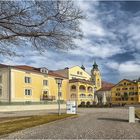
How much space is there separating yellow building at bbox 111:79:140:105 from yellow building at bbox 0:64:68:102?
42.0 meters

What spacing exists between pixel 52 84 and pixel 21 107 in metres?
24.3

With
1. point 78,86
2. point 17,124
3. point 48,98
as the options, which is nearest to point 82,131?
point 17,124

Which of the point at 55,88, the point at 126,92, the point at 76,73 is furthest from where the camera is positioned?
the point at 126,92

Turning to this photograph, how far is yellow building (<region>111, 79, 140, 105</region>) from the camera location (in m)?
115

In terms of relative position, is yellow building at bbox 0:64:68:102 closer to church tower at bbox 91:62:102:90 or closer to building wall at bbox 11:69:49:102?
building wall at bbox 11:69:49:102

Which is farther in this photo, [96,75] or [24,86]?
[96,75]

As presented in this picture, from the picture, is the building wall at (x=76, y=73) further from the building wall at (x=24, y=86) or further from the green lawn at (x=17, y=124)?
the green lawn at (x=17, y=124)

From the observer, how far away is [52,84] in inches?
3233

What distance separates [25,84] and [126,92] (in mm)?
58166

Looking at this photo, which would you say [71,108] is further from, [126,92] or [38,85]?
[126,92]

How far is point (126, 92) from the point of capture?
4670 inches

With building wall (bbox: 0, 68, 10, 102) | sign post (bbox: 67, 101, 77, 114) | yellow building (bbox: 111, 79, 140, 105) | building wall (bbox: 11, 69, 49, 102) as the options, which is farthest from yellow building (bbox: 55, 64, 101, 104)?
sign post (bbox: 67, 101, 77, 114)

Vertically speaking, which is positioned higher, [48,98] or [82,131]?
[48,98]

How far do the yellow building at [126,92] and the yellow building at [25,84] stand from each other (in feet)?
138
